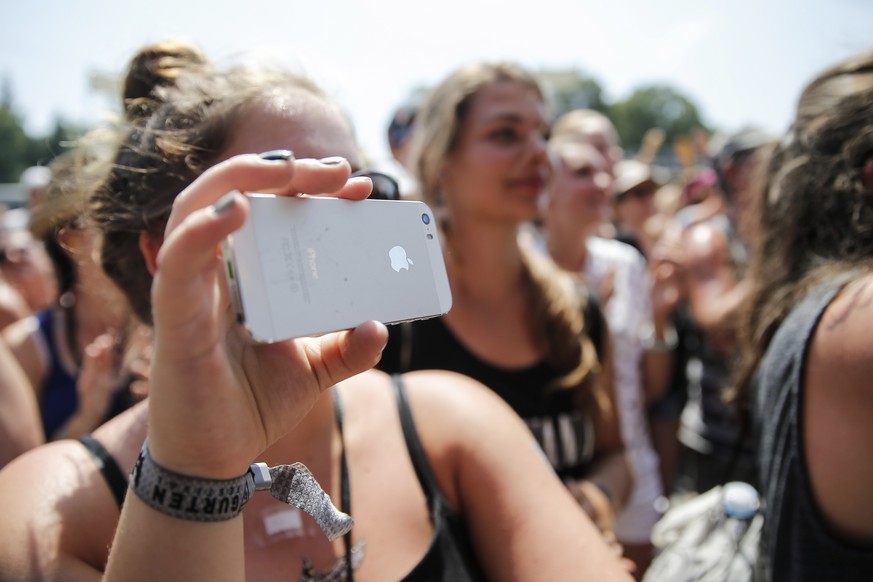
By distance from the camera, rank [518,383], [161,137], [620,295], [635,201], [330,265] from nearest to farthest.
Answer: [330,265] → [161,137] → [518,383] → [620,295] → [635,201]

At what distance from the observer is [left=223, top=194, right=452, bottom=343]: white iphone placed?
67cm

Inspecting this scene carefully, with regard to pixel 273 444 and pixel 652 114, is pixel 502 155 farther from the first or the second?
pixel 652 114

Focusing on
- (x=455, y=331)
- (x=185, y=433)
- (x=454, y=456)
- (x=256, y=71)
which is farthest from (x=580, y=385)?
(x=185, y=433)

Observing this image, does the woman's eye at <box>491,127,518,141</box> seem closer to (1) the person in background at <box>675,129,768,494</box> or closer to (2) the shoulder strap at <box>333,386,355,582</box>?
(1) the person in background at <box>675,129,768,494</box>

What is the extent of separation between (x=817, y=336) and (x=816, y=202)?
1.67 ft

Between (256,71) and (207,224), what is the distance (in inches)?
27.9

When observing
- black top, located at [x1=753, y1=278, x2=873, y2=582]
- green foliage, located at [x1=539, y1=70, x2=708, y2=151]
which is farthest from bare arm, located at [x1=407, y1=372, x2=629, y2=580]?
green foliage, located at [x1=539, y1=70, x2=708, y2=151]

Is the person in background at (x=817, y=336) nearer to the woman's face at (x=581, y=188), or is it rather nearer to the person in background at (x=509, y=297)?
the person in background at (x=509, y=297)

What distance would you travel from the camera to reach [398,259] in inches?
33.0

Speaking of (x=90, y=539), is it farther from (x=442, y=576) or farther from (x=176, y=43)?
(x=176, y=43)

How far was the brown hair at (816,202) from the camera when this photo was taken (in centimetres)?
140

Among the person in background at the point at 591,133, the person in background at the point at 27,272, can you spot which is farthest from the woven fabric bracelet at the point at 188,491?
the person in background at the point at 27,272

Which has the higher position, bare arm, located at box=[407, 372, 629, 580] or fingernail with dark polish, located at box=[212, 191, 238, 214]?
fingernail with dark polish, located at box=[212, 191, 238, 214]

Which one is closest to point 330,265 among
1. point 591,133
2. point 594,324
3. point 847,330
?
point 847,330
